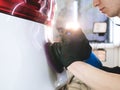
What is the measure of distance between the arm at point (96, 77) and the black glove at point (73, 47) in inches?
0.9

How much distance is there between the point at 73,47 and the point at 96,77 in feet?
0.41

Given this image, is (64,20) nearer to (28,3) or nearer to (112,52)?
(28,3)

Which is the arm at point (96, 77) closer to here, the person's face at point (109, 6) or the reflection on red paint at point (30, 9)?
the reflection on red paint at point (30, 9)

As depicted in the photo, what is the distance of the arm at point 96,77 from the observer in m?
0.67

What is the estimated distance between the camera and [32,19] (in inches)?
25.0

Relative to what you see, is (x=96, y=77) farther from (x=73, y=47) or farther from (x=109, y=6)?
(x=109, y=6)

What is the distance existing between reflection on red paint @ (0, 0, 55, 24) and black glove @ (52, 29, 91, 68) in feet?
0.38

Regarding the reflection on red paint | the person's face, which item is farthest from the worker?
the person's face

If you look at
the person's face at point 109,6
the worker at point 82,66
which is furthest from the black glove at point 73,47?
the person's face at point 109,6

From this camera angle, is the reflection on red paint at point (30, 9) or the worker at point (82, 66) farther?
the worker at point (82, 66)

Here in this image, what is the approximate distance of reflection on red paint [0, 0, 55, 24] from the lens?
0.46 m

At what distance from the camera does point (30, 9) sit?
586 mm

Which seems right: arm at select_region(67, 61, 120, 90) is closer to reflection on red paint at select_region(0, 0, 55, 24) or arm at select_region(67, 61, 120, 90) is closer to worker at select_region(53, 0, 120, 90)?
worker at select_region(53, 0, 120, 90)

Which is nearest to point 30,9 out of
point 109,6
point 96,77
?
point 96,77
